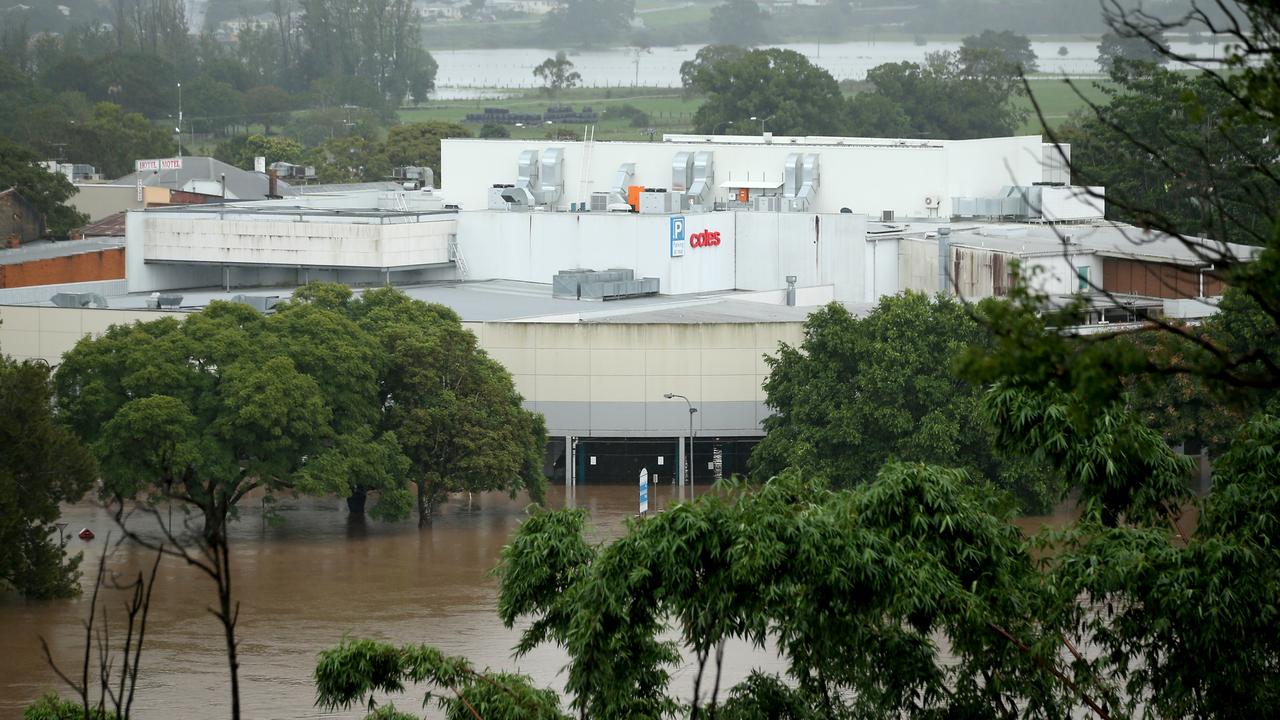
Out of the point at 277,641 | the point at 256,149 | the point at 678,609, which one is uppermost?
the point at 256,149

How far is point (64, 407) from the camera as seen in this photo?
37.9m

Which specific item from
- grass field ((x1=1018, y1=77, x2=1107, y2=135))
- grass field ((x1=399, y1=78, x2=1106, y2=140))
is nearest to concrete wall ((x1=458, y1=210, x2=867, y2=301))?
grass field ((x1=399, y1=78, x2=1106, y2=140))

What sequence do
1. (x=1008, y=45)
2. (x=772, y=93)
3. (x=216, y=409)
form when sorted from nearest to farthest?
1. (x=216, y=409)
2. (x=772, y=93)
3. (x=1008, y=45)

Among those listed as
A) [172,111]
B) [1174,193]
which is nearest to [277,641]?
[1174,193]

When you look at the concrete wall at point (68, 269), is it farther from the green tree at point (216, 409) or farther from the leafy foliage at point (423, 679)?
the leafy foliage at point (423, 679)

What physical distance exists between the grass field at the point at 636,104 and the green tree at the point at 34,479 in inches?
3916

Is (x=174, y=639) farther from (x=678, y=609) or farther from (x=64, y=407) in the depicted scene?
(x=678, y=609)

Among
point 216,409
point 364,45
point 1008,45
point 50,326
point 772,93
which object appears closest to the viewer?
point 216,409

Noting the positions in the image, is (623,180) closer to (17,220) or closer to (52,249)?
(52,249)

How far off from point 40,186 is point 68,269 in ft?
36.3

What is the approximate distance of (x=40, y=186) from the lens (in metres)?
67.2

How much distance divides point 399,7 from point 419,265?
10981 cm

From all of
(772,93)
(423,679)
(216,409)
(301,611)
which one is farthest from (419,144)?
(423,679)

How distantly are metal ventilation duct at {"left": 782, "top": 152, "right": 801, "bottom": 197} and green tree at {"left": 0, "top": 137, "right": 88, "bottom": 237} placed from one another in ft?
81.1
